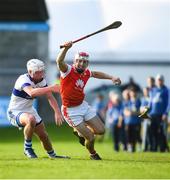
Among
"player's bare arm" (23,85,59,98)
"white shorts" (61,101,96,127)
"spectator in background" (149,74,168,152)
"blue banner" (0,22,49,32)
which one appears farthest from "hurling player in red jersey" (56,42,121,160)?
"blue banner" (0,22,49,32)

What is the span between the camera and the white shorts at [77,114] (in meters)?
20.5

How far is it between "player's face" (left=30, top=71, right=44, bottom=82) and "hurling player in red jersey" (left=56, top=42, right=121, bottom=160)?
444mm

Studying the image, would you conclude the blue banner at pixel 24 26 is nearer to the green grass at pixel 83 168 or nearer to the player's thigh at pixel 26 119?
the green grass at pixel 83 168

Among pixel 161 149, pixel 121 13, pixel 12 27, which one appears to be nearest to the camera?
pixel 161 149

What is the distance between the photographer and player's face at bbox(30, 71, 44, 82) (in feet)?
66.8

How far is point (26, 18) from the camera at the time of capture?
1784 inches

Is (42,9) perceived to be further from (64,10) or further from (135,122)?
(135,122)

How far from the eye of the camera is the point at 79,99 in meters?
20.5

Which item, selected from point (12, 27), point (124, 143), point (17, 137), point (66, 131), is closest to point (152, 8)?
point (12, 27)

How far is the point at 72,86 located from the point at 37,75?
0.72 metres

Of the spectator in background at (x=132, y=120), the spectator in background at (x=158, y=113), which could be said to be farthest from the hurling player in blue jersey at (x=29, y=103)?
the spectator in background at (x=132, y=120)

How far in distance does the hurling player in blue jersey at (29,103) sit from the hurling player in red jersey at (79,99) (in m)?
0.30

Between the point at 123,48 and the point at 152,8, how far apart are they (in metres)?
2.72

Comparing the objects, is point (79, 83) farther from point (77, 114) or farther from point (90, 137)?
point (90, 137)
